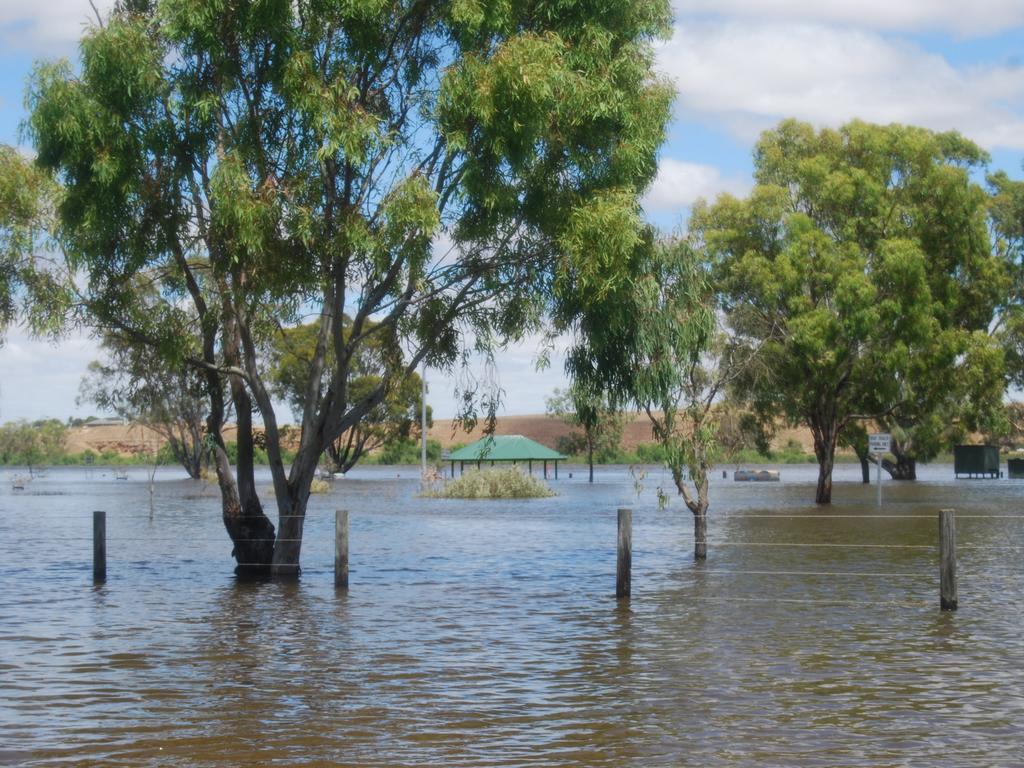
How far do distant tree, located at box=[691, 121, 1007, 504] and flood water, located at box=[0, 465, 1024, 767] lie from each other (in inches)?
699

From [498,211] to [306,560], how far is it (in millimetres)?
11167

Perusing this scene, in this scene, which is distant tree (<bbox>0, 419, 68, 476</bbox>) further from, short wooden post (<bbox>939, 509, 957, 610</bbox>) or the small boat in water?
short wooden post (<bbox>939, 509, 957, 610</bbox>)

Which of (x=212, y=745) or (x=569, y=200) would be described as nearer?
(x=212, y=745)

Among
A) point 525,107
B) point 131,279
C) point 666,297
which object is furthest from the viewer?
point 666,297

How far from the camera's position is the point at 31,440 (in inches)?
5246

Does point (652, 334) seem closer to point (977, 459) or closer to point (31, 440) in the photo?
point (977, 459)

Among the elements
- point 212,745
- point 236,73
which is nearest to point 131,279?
point 236,73

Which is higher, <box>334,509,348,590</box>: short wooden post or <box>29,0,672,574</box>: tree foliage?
<box>29,0,672,574</box>: tree foliage

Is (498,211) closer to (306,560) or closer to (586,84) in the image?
(586,84)

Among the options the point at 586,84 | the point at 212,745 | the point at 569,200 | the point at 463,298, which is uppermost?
the point at 586,84

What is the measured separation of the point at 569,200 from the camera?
63.3 ft

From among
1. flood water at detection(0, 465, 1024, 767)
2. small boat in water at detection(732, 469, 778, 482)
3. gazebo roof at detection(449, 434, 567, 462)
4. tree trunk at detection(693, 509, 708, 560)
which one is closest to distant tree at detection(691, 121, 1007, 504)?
flood water at detection(0, 465, 1024, 767)

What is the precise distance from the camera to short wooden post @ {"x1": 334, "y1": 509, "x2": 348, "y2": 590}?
19.7m

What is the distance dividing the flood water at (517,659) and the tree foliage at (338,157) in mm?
4148
